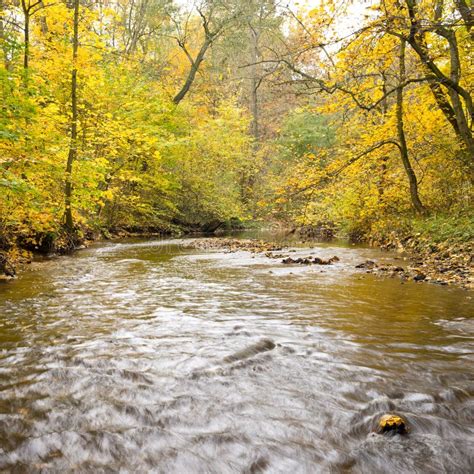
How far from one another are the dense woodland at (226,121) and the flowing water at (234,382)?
120 inches

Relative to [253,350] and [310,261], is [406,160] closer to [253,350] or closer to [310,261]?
[310,261]

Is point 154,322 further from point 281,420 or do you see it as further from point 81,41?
point 81,41

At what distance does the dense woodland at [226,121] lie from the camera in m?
8.24

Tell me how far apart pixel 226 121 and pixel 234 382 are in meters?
21.4

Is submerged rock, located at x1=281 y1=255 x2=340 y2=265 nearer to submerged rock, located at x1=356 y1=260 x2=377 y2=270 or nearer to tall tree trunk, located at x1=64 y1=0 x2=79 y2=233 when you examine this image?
submerged rock, located at x1=356 y1=260 x2=377 y2=270

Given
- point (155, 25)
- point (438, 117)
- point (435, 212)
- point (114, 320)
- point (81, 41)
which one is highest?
point (155, 25)

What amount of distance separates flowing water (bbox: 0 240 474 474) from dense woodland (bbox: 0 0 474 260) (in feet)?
9.98

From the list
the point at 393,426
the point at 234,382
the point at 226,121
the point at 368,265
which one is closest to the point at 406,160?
Result: the point at 368,265

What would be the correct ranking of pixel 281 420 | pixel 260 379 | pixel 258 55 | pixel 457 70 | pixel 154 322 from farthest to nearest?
pixel 258 55
pixel 457 70
pixel 154 322
pixel 260 379
pixel 281 420

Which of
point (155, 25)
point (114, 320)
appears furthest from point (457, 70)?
point (155, 25)

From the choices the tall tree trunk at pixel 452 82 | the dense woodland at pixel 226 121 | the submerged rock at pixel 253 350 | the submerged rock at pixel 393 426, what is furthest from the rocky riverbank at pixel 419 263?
the submerged rock at pixel 393 426

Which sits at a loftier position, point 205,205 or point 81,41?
point 81,41

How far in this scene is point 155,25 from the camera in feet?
71.4

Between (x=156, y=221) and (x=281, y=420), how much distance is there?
63.5ft
